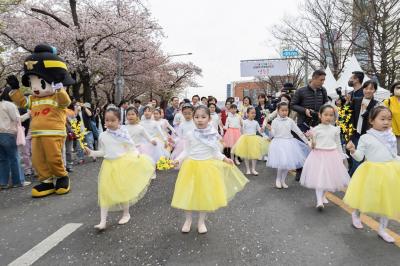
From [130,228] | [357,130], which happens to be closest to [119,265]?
[130,228]

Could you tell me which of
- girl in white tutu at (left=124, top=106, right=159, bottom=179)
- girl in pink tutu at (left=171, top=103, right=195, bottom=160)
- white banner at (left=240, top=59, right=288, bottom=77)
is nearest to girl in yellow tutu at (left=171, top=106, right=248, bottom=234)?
girl in white tutu at (left=124, top=106, right=159, bottom=179)

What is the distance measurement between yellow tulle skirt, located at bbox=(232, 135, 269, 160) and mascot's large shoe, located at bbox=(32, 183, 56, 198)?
421cm

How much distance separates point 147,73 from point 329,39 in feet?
50.8

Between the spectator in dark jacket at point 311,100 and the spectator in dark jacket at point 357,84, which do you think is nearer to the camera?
the spectator in dark jacket at point 357,84

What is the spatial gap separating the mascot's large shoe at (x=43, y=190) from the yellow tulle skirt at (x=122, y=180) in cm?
249

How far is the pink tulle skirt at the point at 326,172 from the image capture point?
508 cm

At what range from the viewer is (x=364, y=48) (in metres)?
22.9

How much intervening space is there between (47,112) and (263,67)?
30.3 metres

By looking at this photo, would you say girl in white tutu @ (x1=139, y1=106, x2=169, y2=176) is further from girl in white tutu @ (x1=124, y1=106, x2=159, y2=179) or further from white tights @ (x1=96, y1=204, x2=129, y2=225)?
white tights @ (x1=96, y1=204, x2=129, y2=225)

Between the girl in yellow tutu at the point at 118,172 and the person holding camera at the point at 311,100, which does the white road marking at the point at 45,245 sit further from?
the person holding camera at the point at 311,100

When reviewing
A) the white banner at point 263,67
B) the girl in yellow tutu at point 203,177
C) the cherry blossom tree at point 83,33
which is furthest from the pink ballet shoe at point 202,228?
the white banner at point 263,67

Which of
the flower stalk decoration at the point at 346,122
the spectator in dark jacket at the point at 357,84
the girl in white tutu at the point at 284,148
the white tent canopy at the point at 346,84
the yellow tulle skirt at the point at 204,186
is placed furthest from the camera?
the white tent canopy at the point at 346,84

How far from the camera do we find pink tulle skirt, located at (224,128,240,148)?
31.8 ft

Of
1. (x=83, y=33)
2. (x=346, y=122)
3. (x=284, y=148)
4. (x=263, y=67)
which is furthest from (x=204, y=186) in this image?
(x=263, y=67)
